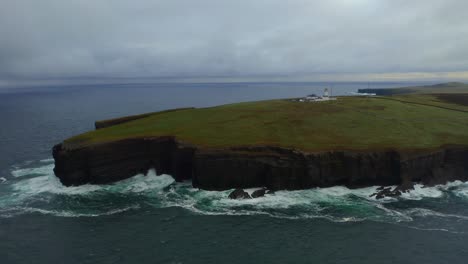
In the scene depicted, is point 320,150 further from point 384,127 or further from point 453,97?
point 453,97

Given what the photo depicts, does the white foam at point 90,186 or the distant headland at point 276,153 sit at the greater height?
the distant headland at point 276,153

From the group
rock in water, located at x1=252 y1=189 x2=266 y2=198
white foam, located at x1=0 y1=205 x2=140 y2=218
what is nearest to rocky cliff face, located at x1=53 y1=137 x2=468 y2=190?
rock in water, located at x1=252 y1=189 x2=266 y2=198

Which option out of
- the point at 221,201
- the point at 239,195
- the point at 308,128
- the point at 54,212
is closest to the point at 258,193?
the point at 239,195

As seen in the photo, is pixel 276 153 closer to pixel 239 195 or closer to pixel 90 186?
pixel 239 195

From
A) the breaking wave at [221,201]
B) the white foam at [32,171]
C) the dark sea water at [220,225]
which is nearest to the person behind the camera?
the dark sea water at [220,225]

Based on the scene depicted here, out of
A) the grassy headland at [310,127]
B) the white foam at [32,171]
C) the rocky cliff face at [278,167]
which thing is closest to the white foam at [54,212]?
the rocky cliff face at [278,167]

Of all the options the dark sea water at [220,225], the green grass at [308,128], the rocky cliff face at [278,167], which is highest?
the green grass at [308,128]

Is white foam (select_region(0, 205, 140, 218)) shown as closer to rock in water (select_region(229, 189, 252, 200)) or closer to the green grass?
rock in water (select_region(229, 189, 252, 200))

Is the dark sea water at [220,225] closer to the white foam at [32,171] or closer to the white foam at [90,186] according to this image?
the white foam at [90,186]
